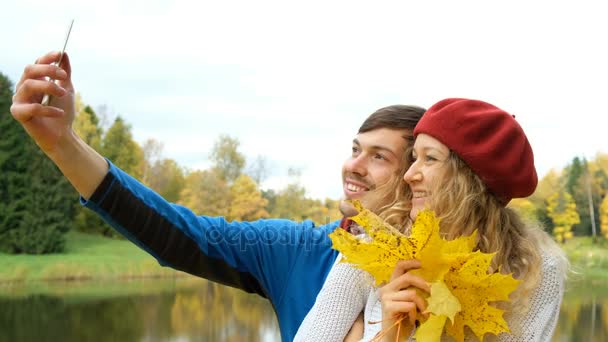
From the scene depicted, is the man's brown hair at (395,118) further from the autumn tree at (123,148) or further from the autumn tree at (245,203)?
the autumn tree at (123,148)

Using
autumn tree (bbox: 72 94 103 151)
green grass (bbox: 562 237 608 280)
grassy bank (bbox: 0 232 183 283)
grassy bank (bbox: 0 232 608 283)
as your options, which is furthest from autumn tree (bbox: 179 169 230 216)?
green grass (bbox: 562 237 608 280)

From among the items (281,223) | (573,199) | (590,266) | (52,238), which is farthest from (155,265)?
(281,223)

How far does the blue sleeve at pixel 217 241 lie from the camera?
2.35 meters

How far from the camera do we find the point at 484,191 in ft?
7.64

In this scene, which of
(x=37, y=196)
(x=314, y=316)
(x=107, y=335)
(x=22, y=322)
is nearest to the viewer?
(x=314, y=316)

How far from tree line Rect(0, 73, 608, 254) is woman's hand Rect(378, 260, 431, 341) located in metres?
17.9

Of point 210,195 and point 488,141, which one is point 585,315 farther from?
point 488,141

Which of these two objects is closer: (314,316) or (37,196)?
(314,316)

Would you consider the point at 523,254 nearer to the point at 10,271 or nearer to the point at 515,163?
the point at 515,163

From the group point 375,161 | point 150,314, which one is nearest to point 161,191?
point 150,314

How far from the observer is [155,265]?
2744cm

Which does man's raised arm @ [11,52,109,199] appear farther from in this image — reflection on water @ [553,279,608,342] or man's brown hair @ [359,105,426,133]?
reflection on water @ [553,279,608,342]

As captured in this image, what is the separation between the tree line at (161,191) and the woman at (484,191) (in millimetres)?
17532

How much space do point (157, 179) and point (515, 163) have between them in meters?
30.7
